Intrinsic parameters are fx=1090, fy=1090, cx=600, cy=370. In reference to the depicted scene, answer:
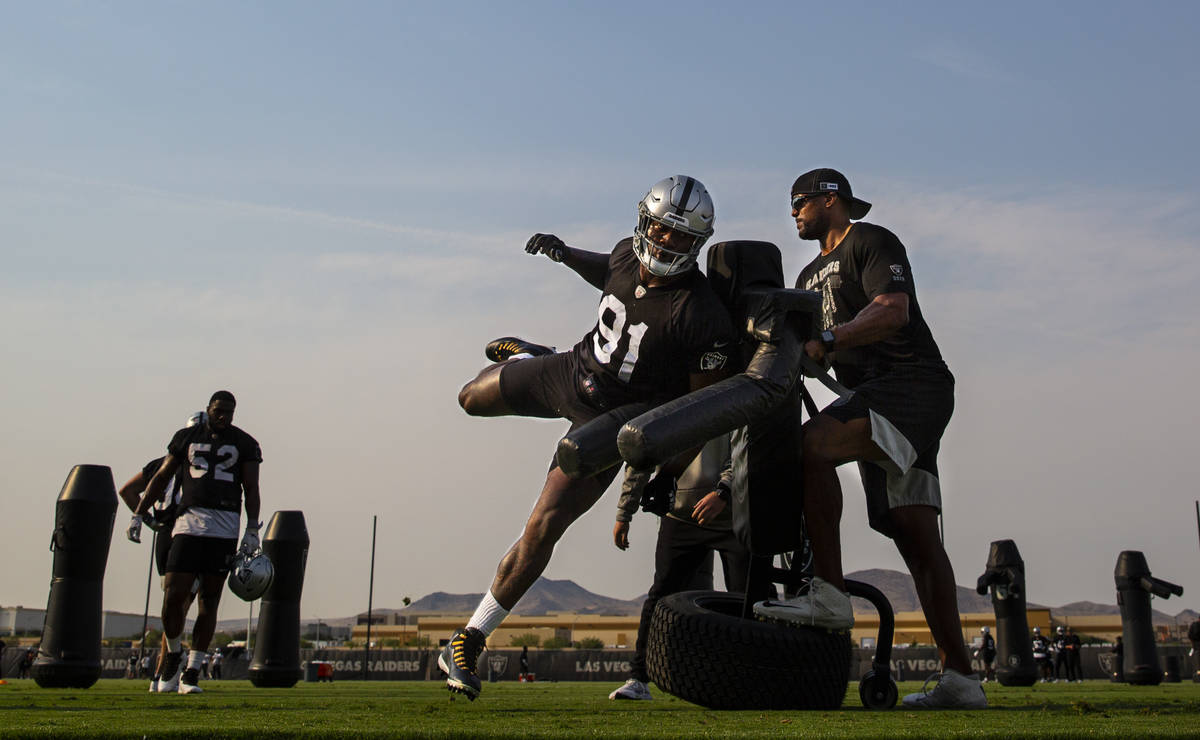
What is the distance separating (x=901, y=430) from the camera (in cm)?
513

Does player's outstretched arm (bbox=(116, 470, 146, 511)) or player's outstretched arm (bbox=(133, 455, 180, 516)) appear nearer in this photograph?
player's outstretched arm (bbox=(133, 455, 180, 516))

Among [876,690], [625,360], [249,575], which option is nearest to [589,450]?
[625,360]

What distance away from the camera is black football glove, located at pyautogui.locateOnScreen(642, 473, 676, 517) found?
516 centimetres

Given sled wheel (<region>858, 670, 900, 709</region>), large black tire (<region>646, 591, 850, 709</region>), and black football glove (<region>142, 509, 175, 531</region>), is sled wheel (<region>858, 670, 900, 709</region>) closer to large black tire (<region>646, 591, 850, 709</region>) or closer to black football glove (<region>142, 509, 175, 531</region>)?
large black tire (<region>646, 591, 850, 709</region>)

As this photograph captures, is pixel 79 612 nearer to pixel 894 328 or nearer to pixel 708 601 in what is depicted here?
pixel 708 601

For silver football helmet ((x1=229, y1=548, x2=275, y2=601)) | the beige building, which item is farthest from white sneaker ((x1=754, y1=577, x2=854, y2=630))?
the beige building

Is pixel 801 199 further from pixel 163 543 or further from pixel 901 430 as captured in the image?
pixel 163 543

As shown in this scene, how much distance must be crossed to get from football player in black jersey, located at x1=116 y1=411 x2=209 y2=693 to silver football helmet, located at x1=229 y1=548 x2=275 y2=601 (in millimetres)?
560

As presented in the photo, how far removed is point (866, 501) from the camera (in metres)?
5.55

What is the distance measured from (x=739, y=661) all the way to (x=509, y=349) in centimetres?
210

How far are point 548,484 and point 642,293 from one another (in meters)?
1.00

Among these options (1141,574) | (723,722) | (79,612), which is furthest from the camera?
(1141,574)

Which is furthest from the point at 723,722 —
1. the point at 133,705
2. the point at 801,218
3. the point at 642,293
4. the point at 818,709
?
the point at 133,705

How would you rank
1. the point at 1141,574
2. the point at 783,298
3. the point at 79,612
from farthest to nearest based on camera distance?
the point at 1141,574, the point at 79,612, the point at 783,298
